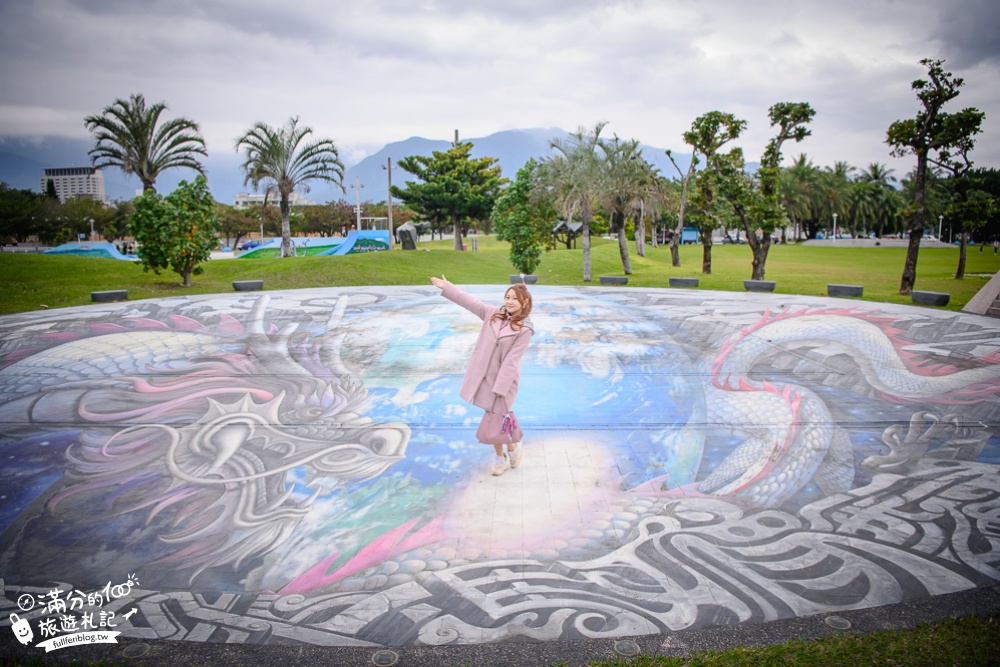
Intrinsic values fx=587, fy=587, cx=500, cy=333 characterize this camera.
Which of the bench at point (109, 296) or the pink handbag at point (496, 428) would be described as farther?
the bench at point (109, 296)

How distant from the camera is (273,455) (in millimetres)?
6684

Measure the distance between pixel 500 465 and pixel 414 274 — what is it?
66.0ft

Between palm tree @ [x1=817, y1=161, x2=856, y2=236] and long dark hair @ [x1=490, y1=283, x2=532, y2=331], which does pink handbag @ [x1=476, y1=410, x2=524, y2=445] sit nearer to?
long dark hair @ [x1=490, y1=283, x2=532, y2=331]

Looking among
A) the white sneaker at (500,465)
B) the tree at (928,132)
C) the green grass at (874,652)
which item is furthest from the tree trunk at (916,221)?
the green grass at (874,652)

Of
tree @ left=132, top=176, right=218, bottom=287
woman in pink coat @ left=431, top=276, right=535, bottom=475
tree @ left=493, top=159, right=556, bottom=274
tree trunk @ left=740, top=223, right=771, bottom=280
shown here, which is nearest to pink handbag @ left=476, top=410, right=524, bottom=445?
woman in pink coat @ left=431, top=276, right=535, bottom=475

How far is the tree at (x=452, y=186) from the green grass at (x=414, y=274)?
300 inches

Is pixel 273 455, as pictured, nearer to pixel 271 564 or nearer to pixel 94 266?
pixel 271 564

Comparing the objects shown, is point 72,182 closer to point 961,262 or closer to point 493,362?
point 961,262

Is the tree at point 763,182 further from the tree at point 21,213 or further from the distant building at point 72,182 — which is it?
the distant building at point 72,182

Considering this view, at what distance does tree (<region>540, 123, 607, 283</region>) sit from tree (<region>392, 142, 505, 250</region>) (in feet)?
58.4

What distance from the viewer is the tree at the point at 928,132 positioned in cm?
1692

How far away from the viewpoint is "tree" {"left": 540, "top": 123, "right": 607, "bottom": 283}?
2205 centimetres

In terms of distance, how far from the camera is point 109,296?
1605cm

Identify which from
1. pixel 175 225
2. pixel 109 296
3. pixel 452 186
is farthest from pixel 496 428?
pixel 452 186
